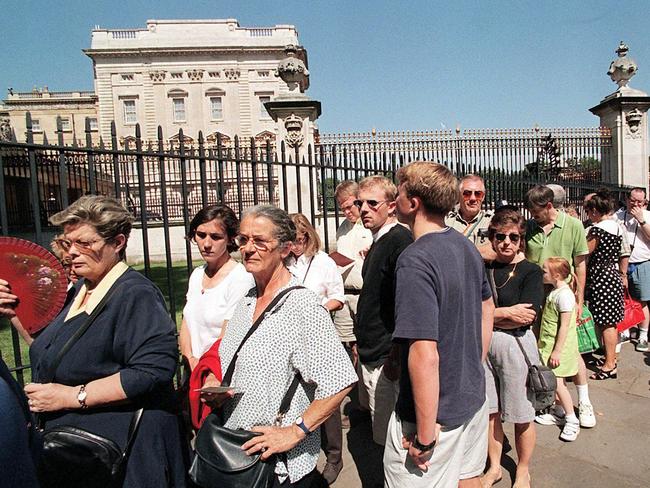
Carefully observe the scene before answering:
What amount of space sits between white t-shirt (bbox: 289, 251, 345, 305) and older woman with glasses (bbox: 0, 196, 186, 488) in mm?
1441

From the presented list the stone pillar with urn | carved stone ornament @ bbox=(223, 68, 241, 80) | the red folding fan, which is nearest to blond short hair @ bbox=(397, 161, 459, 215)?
the red folding fan

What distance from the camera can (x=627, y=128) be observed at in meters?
14.1

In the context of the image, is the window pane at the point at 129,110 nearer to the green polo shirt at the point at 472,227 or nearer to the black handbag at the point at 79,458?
the green polo shirt at the point at 472,227

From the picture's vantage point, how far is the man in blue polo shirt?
1937mm

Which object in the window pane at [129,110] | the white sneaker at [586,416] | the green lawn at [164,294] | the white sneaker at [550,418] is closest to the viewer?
the white sneaker at [586,416]

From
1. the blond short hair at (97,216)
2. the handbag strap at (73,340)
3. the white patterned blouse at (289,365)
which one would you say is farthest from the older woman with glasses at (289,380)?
the blond short hair at (97,216)

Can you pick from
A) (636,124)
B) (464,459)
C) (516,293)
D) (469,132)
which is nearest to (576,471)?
(516,293)

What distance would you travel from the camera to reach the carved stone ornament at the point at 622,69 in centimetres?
1288

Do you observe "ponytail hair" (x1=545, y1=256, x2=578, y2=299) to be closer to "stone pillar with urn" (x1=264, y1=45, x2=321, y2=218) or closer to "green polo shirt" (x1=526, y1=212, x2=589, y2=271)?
"green polo shirt" (x1=526, y1=212, x2=589, y2=271)

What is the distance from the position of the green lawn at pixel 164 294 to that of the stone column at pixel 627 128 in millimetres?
13460

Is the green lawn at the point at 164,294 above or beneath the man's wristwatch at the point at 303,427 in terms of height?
beneath

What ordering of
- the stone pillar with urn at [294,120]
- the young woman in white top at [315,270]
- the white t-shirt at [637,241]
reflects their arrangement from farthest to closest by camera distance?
the stone pillar with urn at [294,120] → the white t-shirt at [637,241] → the young woman in white top at [315,270]

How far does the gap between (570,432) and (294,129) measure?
6403mm

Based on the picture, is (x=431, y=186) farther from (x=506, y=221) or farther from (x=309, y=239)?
(x=309, y=239)
